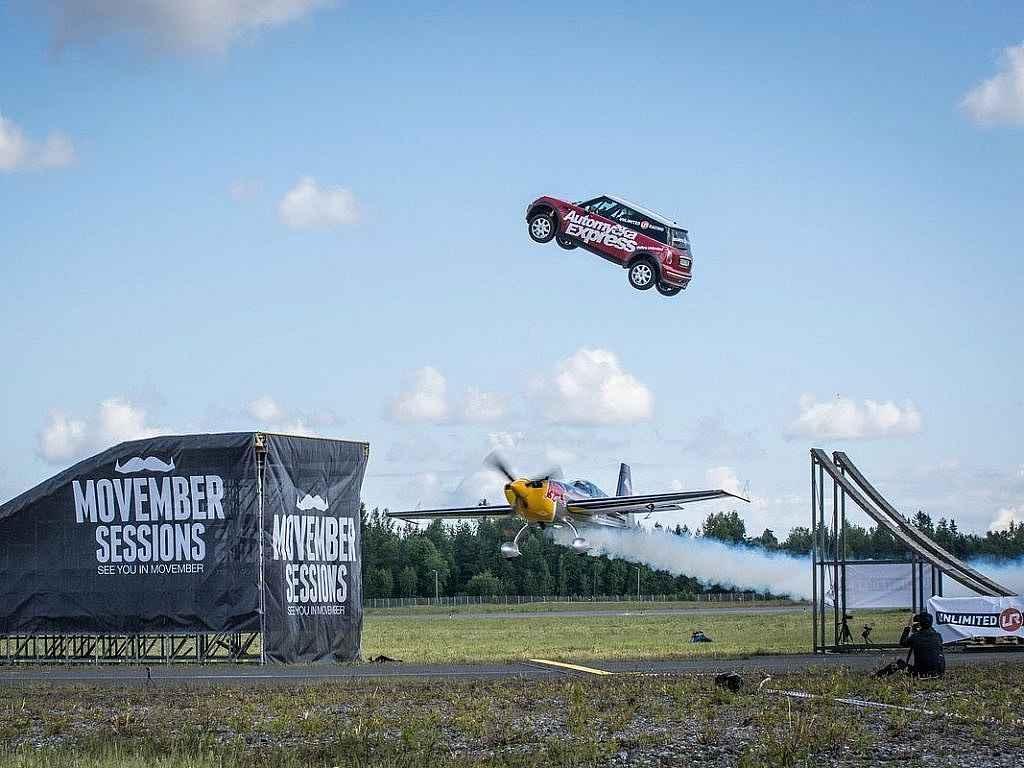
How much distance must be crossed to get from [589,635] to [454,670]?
2619 centimetres

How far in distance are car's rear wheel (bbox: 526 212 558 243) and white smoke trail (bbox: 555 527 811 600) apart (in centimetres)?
1460

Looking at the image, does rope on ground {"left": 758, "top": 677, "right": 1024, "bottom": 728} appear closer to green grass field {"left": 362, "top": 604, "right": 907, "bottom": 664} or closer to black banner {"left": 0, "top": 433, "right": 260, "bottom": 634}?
green grass field {"left": 362, "top": 604, "right": 907, "bottom": 664}

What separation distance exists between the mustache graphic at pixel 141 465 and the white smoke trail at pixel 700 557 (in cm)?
2535

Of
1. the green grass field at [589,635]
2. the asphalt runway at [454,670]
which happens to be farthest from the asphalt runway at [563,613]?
the asphalt runway at [454,670]

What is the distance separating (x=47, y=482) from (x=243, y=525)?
5.52m

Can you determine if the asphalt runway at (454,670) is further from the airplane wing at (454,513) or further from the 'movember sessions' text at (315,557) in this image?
the airplane wing at (454,513)

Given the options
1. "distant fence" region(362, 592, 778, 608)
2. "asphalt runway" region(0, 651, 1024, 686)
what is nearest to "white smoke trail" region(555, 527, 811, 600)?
"asphalt runway" region(0, 651, 1024, 686)

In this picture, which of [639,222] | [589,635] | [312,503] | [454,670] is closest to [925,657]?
[454,670]

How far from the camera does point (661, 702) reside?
20172 mm

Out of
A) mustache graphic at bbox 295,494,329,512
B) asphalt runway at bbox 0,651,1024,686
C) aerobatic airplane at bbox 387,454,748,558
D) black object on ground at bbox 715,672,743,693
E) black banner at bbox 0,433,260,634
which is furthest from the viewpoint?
aerobatic airplane at bbox 387,454,748,558

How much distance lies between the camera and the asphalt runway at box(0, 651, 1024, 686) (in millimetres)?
25000

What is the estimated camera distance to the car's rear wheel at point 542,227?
148 ft

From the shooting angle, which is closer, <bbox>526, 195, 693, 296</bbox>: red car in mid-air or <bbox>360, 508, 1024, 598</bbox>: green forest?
<bbox>526, 195, 693, 296</bbox>: red car in mid-air

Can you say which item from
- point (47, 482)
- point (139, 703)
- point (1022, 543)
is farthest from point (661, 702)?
point (1022, 543)
